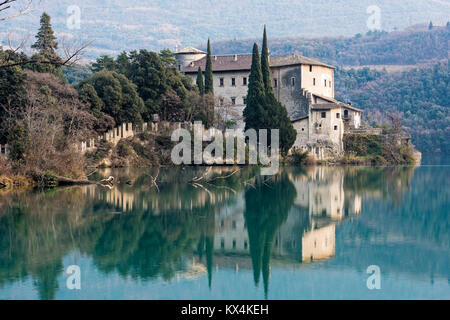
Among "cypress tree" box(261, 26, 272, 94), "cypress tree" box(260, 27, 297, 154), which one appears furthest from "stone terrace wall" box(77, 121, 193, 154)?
"cypress tree" box(261, 26, 272, 94)

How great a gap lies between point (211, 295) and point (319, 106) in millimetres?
42450

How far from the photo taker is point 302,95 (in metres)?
53.2

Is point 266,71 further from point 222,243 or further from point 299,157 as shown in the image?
point 222,243

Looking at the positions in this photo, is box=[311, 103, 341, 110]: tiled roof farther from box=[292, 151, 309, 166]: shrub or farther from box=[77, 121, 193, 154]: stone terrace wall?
box=[77, 121, 193, 154]: stone terrace wall

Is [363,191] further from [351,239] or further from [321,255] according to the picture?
[321,255]

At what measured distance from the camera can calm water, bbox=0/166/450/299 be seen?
35.8ft

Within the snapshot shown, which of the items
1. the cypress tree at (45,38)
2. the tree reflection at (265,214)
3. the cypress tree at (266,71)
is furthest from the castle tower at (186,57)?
the tree reflection at (265,214)

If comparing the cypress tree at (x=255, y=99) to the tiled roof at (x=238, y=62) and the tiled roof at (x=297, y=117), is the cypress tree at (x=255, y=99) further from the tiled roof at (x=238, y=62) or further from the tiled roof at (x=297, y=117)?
the tiled roof at (x=238, y=62)

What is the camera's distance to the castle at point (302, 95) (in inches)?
2025

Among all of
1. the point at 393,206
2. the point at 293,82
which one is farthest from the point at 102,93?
the point at 393,206

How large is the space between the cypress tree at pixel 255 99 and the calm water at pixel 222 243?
62.8ft

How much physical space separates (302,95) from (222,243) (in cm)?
3940

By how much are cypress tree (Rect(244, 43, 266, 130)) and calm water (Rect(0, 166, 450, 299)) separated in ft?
62.8

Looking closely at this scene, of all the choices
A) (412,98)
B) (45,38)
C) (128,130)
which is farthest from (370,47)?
(128,130)
